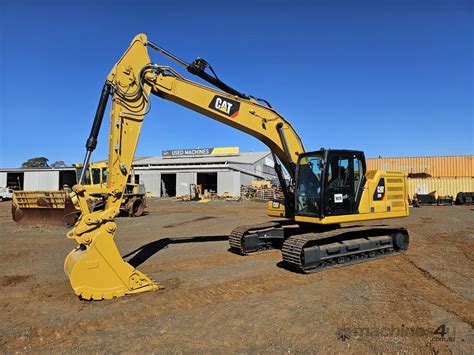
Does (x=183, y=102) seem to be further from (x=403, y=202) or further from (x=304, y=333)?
(x=403, y=202)

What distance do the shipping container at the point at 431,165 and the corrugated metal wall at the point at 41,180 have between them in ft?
136

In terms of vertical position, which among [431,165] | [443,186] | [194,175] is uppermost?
[431,165]

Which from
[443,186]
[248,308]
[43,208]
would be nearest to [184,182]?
[443,186]

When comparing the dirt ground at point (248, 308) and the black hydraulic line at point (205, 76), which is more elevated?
the black hydraulic line at point (205, 76)

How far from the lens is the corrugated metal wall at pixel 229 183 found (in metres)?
44.6

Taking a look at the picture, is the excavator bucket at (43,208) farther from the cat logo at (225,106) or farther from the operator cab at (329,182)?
the operator cab at (329,182)

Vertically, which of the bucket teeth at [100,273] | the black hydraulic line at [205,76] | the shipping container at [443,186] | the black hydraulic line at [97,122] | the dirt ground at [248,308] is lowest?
the dirt ground at [248,308]

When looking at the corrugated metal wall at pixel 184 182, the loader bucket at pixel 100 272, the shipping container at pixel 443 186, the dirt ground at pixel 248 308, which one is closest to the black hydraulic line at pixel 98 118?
the loader bucket at pixel 100 272

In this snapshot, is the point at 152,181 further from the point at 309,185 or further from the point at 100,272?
the point at 100,272

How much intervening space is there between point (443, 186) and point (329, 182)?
3194 cm

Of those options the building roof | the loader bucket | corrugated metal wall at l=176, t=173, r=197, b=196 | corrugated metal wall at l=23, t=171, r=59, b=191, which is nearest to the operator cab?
the loader bucket

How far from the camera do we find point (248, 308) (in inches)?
218

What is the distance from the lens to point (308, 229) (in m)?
9.44

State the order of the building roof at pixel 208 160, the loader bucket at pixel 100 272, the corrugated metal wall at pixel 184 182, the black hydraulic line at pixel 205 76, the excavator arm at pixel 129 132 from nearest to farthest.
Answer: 1. the loader bucket at pixel 100 272
2. the excavator arm at pixel 129 132
3. the black hydraulic line at pixel 205 76
4. the corrugated metal wall at pixel 184 182
5. the building roof at pixel 208 160
